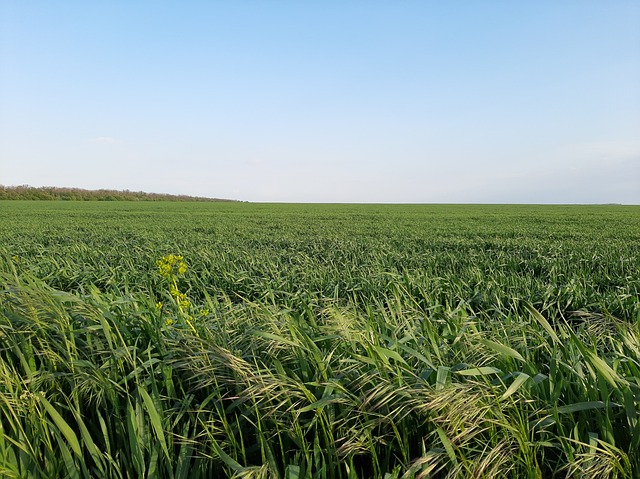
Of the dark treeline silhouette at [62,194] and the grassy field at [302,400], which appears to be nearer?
the grassy field at [302,400]

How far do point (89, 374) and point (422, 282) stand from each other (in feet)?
15.2

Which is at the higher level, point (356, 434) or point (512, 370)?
point (512, 370)

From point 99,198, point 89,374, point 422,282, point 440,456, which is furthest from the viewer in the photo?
point 99,198

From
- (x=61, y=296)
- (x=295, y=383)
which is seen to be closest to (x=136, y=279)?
(x=61, y=296)

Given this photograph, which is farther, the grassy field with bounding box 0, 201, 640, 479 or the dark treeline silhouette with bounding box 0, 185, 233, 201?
the dark treeline silhouette with bounding box 0, 185, 233, 201

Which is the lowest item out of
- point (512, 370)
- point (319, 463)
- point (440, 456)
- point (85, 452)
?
point (85, 452)

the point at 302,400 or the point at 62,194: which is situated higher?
the point at 62,194

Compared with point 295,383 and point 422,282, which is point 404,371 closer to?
point 295,383

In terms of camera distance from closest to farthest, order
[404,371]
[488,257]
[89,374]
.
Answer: [404,371], [89,374], [488,257]

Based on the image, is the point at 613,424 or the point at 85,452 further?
the point at 85,452

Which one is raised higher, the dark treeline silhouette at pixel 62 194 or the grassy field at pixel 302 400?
the dark treeline silhouette at pixel 62 194

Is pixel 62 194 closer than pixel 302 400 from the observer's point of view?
No

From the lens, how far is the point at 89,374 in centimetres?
259

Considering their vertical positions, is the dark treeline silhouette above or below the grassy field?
above
